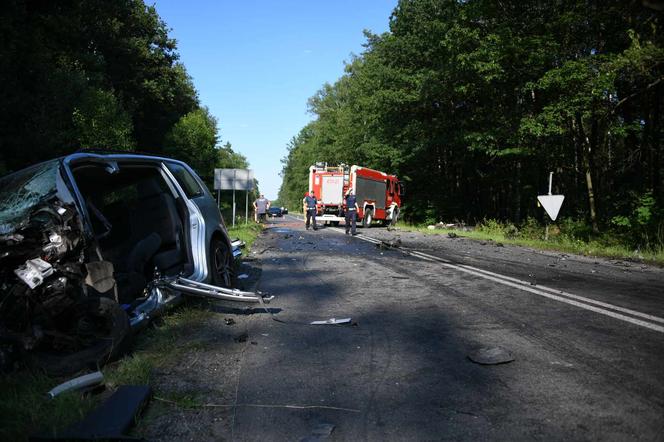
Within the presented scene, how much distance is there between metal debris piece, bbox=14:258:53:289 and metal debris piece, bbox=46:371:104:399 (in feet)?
2.29

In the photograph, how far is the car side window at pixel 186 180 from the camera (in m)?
5.80

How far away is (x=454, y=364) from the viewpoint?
11.7 feet

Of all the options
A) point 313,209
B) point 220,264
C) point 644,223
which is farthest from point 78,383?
point 313,209

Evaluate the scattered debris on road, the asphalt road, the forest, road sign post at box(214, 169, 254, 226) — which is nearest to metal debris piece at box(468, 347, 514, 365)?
the asphalt road

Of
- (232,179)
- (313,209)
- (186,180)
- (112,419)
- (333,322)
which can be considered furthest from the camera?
(313,209)

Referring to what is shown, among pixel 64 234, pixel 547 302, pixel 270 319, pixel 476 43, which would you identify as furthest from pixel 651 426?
pixel 476 43

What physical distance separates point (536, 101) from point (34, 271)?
19.5m

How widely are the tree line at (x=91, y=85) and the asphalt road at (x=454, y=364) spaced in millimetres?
6265

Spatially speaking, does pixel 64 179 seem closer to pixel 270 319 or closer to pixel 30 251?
pixel 30 251

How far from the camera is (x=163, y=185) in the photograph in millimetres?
6070

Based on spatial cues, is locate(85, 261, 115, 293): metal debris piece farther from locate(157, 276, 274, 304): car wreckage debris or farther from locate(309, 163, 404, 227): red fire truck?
locate(309, 163, 404, 227): red fire truck

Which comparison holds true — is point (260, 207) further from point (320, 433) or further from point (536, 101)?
point (320, 433)

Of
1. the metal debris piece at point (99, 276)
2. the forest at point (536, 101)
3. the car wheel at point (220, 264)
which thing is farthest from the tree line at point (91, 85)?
the forest at point (536, 101)

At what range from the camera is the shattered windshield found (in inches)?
138
